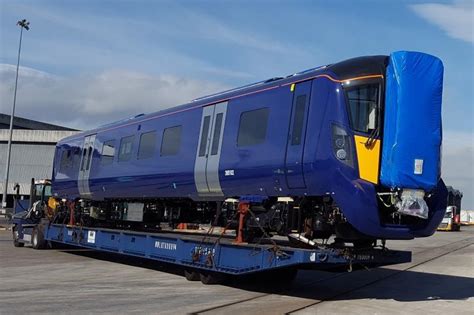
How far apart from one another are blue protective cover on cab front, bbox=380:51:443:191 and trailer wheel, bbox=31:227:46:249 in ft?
44.3

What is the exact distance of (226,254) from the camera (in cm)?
1042

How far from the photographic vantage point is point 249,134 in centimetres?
1066

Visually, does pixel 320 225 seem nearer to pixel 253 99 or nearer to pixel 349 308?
pixel 349 308

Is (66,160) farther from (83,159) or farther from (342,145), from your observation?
(342,145)

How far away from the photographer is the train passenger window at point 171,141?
499 inches

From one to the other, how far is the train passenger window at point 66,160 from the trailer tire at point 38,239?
215cm

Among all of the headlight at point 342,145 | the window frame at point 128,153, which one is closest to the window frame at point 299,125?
the headlight at point 342,145

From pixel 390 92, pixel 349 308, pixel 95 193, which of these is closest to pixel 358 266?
pixel 349 308

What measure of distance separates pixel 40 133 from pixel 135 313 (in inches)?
2417

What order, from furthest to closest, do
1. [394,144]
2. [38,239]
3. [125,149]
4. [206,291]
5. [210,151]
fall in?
Result: [38,239]
[125,149]
[210,151]
[206,291]
[394,144]

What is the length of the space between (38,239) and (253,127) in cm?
1138

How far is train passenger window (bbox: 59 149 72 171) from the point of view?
18578 mm

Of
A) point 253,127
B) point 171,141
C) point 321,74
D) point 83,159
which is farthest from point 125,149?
point 321,74

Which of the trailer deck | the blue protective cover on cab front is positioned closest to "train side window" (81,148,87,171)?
the trailer deck
